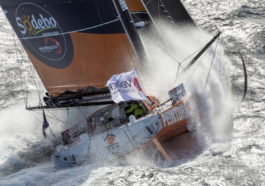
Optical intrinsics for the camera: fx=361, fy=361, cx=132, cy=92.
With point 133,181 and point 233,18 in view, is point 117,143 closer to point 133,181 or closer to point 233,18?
point 133,181

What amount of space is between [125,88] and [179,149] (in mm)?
2463

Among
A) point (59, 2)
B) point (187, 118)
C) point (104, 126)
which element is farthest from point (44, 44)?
point (187, 118)

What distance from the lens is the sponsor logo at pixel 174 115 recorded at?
31.3 feet

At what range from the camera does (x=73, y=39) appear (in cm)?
1001

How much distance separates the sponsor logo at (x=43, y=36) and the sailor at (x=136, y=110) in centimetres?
224

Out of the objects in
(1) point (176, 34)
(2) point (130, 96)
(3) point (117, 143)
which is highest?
(1) point (176, 34)

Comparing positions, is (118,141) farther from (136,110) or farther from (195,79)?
(195,79)

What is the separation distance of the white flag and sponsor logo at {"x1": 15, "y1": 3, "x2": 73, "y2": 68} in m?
2.09

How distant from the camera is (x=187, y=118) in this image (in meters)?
10.3

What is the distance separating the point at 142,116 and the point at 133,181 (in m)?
2.65

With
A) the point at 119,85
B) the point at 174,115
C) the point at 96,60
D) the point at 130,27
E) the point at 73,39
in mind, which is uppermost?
the point at 73,39

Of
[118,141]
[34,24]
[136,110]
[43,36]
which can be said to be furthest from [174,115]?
[34,24]

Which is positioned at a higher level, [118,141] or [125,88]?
[125,88]

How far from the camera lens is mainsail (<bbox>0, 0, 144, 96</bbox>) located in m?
9.41
